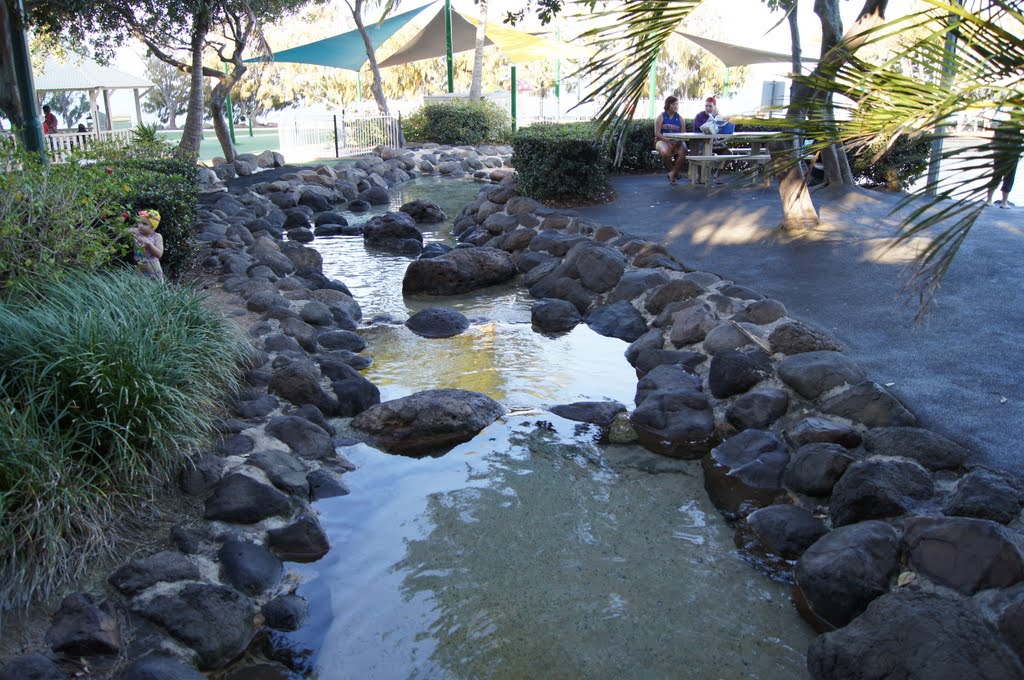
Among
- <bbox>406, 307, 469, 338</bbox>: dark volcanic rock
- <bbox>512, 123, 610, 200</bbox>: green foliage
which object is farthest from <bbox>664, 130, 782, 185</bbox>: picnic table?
<bbox>406, 307, 469, 338</bbox>: dark volcanic rock

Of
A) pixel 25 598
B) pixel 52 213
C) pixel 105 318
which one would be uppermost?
pixel 52 213

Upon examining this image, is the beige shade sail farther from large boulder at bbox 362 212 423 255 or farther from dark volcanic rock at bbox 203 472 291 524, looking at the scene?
dark volcanic rock at bbox 203 472 291 524

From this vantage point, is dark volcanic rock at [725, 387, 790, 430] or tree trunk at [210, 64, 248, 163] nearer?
dark volcanic rock at [725, 387, 790, 430]

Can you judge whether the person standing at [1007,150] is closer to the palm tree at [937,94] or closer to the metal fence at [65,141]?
the palm tree at [937,94]

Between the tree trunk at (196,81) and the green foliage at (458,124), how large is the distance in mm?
7164

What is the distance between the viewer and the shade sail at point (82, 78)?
2508 cm

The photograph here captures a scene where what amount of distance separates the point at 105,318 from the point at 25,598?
5.91ft

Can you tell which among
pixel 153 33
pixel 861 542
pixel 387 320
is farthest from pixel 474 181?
pixel 861 542

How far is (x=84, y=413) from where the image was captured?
421cm

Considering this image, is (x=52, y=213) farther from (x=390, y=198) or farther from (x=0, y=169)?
(x=390, y=198)

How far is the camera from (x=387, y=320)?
868 cm

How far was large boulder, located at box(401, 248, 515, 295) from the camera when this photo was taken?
31.7 ft

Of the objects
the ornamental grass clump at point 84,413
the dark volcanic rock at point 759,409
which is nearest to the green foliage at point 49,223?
the ornamental grass clump at point 84,413

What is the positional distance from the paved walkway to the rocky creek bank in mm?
283
